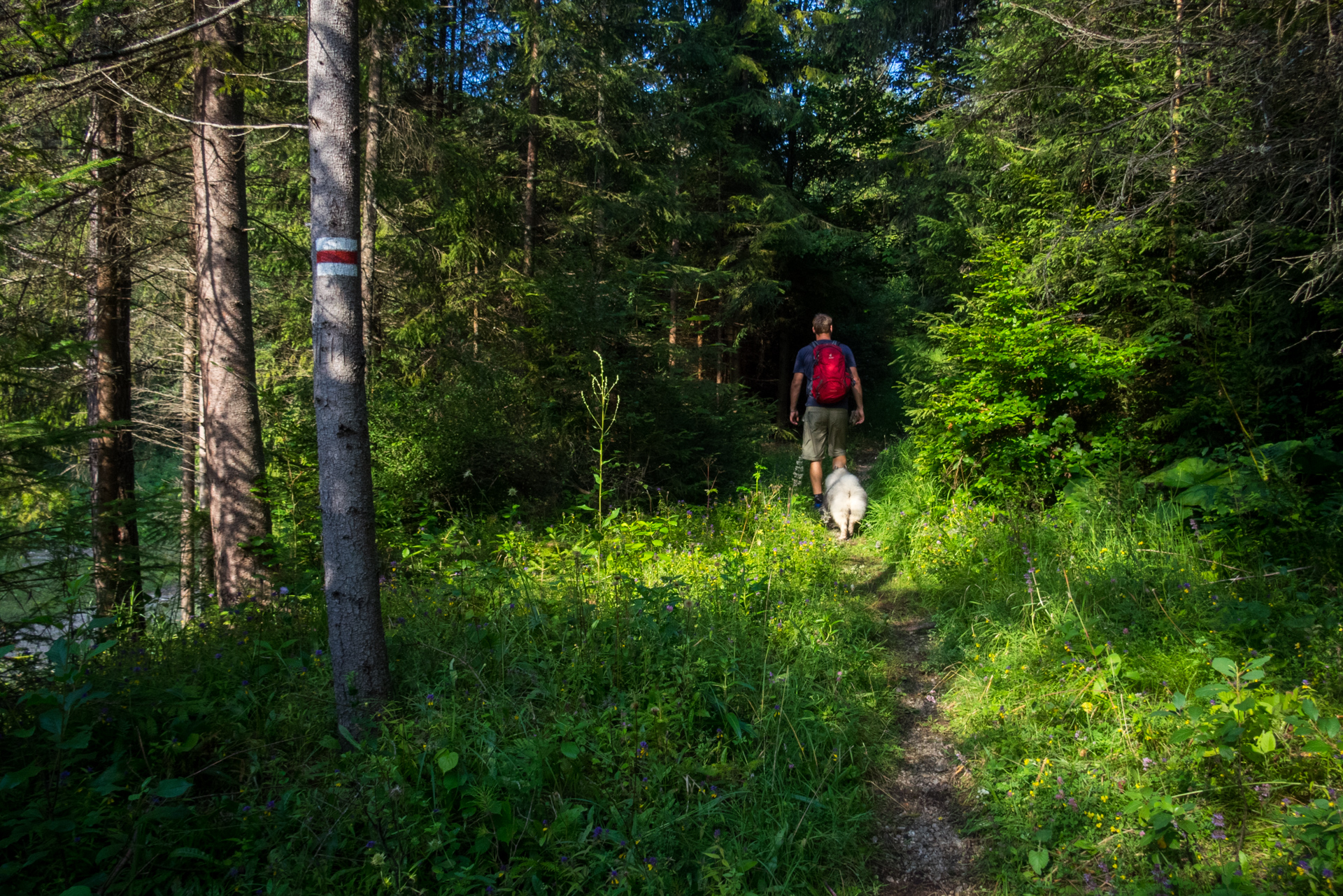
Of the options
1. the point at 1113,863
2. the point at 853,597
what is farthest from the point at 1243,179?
the point at 1113,863

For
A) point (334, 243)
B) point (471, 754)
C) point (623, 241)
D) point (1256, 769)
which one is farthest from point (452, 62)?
point (1256, 769)

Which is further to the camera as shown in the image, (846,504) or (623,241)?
(623,241)

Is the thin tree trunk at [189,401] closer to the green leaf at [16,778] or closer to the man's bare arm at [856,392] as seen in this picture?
the green leaf at [16,778]

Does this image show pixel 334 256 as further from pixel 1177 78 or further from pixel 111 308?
pixel 111 308

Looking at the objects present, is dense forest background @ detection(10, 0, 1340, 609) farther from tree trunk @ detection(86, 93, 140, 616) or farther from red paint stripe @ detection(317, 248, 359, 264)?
red paint stripe @ detection(317, 248, 359, 264)

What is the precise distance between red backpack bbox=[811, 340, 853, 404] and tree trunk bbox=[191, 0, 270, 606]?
5573 millimetres

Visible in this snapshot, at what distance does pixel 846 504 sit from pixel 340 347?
5.38 meters

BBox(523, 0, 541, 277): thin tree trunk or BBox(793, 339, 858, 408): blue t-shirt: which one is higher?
BBox(523, 0, 541, 277): thin tree trunk

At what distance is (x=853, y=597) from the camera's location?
5.41m

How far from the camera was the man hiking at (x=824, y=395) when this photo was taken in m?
7.57

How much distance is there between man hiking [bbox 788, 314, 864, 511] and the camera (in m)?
7.57

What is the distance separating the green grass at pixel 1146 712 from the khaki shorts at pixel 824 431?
8.88ft

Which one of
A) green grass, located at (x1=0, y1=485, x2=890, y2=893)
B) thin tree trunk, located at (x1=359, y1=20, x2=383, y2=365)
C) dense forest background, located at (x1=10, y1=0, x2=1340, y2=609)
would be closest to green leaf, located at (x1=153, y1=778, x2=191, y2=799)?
green grass, located at (x1=0, y1=485, x2=890, y2=893)

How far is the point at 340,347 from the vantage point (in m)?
3.06
